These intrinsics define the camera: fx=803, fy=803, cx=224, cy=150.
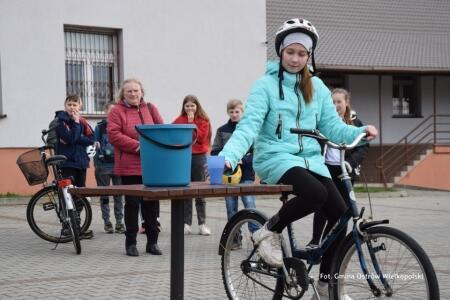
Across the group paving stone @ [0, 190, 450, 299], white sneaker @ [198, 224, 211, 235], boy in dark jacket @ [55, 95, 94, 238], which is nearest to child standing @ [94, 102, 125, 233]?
paving stone @ [0, 190, 450, 299]

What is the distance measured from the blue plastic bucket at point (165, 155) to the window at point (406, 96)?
74.6 ft

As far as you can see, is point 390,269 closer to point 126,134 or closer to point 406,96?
point 126,134

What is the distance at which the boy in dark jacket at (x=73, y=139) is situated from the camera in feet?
31.7

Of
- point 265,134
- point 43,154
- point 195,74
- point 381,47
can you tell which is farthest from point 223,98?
point 265,134

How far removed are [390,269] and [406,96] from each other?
23.3m

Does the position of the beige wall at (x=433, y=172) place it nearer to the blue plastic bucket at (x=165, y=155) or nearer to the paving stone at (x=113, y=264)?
the paving stone at (x=113, y=264)

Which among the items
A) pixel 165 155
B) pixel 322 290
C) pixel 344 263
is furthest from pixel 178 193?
pixel 322 290

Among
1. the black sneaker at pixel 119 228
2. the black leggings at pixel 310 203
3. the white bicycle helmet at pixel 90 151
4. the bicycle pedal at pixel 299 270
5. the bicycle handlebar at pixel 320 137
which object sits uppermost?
the bicycle handlebar at pixel 320 137

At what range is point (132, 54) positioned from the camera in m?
17.4

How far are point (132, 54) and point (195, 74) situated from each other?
1630 mm

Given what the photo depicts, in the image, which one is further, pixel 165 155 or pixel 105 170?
pixel 105 170

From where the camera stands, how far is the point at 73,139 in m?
9.68

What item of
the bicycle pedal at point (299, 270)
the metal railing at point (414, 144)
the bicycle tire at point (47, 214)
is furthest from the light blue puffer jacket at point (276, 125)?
the metal railing at point (414, 144)

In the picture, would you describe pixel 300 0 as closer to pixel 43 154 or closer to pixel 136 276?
pixel 43 154
